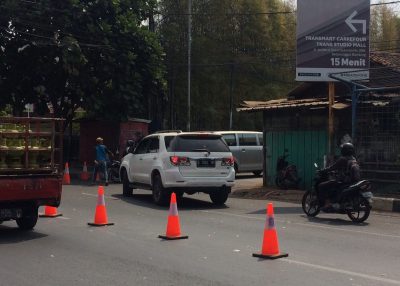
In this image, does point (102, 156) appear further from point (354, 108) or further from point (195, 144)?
point (354, 108)

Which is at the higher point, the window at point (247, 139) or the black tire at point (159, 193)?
the window at point (247, 139)

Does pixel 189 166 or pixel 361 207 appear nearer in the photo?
pixel 361 207

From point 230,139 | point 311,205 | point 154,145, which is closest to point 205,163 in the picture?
point 154,145

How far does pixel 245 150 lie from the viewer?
82.9 feet

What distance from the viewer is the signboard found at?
661 inches

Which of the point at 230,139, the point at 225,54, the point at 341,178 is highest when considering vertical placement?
the point at 225,54

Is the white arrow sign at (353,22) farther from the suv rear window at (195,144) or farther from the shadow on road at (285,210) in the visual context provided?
the shadow on road at (285,210)

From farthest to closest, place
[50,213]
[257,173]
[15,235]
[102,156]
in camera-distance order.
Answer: [257,173] < [102,156] < [50,213] < [15,235]

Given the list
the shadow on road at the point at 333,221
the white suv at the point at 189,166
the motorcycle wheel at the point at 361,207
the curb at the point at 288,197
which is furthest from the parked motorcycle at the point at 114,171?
the motorcycle wheel at the point at 361,207

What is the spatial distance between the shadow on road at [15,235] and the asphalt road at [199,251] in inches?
0.7

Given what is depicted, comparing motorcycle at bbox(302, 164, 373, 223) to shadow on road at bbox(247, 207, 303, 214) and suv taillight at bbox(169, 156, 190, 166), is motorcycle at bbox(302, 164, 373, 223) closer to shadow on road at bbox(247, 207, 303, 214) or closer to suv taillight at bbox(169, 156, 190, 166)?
shadow on road at bbox(247, 207, 303, 214)

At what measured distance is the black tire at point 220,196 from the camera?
15.4 metres

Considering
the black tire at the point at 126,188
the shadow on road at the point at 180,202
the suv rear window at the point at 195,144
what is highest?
the suv rear window at the point at 195,144

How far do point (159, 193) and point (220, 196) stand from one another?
167cm
